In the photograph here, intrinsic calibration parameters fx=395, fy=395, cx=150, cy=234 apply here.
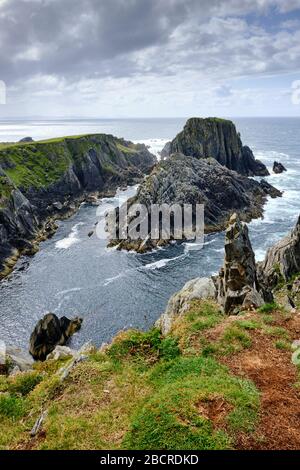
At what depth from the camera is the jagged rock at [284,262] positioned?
162 feet

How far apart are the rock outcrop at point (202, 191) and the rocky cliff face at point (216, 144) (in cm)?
3508

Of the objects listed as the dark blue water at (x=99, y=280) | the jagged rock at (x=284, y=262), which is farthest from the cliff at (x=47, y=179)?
the jagged rock at (x=284, y=262)

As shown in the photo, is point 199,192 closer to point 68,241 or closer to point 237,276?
point 68,241

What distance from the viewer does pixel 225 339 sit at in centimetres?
2162

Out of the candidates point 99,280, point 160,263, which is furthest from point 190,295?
point 160,263

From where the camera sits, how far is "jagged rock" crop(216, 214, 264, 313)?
2831 cm

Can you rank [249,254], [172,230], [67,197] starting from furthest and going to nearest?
[67,197] → [172,230] → [249,254]

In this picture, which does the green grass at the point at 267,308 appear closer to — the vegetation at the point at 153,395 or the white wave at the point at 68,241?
the vegetation at the point at 153,395

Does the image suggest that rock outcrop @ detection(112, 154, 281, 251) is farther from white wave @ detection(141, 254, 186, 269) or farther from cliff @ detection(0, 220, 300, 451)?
cliff @ detection(0, 220, 300, 451)

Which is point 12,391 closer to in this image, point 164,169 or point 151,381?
point 151,381

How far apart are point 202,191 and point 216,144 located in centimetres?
5499

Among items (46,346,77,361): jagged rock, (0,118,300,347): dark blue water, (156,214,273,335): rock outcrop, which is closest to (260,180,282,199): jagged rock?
(0,118,300,347): dark blue water
